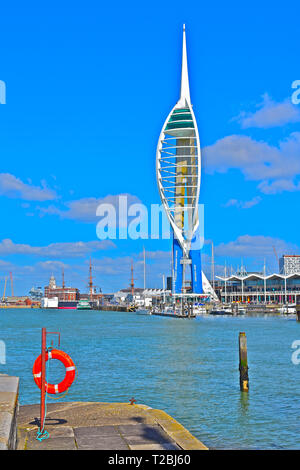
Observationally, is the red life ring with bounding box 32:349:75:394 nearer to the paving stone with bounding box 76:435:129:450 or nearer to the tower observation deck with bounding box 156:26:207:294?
the paving stone with bounding box 76:435:129:450

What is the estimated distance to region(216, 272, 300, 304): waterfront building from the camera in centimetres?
15688

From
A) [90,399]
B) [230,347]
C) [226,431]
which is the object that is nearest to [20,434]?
[226,431]

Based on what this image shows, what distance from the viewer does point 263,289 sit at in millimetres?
166250

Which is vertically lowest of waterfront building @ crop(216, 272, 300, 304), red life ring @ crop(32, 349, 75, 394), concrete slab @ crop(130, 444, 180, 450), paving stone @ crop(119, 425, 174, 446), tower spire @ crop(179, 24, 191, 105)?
concrete slab @ crop(130, 444, 180, 450)

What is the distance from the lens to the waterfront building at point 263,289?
156875mm

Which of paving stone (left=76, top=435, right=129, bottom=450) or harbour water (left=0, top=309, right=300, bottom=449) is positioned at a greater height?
paving stone (left=76, top=435, right=129, bottom=450)

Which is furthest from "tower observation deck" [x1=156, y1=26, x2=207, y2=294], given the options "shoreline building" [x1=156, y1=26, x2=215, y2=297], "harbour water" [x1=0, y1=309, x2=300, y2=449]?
"harbour water" [x1=0, y1=309, x2=300, y2=449]

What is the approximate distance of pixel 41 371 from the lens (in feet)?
39.8

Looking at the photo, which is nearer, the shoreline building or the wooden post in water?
the wooden post in water

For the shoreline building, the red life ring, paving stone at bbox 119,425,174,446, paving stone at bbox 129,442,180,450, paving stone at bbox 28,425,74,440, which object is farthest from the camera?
the shoreline building

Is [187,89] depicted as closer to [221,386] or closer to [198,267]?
[198,267]

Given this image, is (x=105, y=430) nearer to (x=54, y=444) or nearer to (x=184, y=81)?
(x=54, y=444)

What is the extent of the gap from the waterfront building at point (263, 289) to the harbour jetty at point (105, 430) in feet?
459

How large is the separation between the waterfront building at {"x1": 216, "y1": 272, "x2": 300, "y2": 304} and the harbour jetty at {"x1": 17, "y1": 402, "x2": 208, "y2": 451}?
459ft
